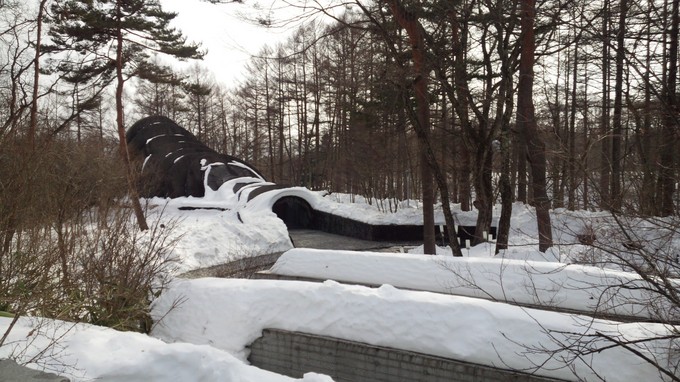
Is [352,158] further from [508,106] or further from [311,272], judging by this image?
[311,272]

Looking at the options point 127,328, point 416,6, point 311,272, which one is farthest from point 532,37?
point 127,328

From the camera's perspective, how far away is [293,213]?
2381cm

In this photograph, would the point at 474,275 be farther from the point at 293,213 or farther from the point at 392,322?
the point at 293,213

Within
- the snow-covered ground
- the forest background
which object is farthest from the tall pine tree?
the snow-covered ground

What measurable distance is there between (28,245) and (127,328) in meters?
1.70

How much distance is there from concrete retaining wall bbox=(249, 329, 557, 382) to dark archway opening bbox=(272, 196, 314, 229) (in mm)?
16532

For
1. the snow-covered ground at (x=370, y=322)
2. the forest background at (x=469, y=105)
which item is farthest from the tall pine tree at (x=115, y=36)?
the snow-covered ground at (x=370, y=322)

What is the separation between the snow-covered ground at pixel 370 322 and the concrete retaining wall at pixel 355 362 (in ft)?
0.39

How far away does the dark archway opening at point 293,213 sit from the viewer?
23344 millimetres

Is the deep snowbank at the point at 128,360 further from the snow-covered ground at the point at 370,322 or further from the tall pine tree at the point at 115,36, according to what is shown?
the tall pine tree at the point at 115,36

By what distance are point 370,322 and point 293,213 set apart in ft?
58.3

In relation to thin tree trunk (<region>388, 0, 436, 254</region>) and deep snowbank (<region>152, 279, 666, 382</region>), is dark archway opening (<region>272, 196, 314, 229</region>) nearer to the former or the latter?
thin tree trunk (<region>388, 0, 436, 254</region>)

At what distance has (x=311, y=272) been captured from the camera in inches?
384

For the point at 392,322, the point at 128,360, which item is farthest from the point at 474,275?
the point at 128,360
